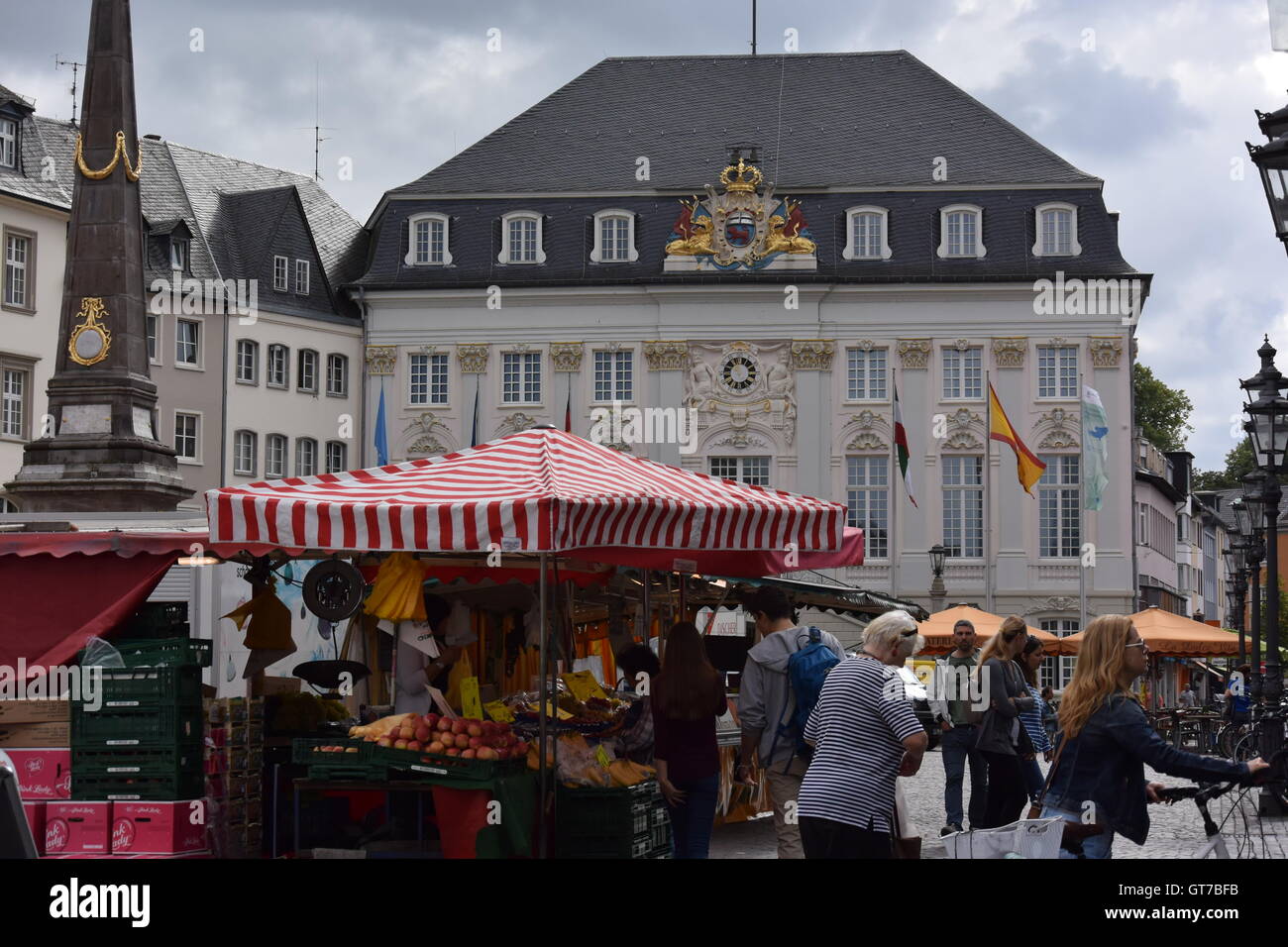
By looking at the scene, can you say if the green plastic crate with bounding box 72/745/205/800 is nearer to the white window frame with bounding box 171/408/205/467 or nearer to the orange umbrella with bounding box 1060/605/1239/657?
the orange umbrella with bounding box 1060/605/1239/657

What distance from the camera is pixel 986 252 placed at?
4978 centimetres

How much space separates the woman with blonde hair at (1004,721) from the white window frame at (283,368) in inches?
1506

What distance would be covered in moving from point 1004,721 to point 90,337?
30.0 ft

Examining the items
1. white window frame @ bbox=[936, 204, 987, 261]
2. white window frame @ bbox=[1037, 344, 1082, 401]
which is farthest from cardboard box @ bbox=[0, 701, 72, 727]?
white window frame @ bbox=[936, 204, 987, 261]

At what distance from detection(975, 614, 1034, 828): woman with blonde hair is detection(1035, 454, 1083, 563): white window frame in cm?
3701

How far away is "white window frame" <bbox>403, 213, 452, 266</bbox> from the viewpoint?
5128 centimetres

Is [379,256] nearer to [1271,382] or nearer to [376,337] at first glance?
[376,337]

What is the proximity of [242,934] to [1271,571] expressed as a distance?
41.3ft

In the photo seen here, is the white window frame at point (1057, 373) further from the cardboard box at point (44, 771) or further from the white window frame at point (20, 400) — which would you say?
the cardboard box at point (44, 771)

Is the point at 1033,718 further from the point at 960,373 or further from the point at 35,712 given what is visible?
the point at 960,373

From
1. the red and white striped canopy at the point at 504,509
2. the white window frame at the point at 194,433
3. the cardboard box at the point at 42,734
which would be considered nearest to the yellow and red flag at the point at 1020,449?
the white window frame at the point at 194,433

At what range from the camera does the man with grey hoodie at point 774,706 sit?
9.89m

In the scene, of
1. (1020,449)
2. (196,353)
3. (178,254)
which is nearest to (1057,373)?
(1020,449)

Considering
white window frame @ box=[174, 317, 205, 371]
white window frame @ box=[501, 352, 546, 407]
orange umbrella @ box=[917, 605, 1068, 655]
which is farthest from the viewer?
white window frame @ box=[501, 352, 546, 407]
